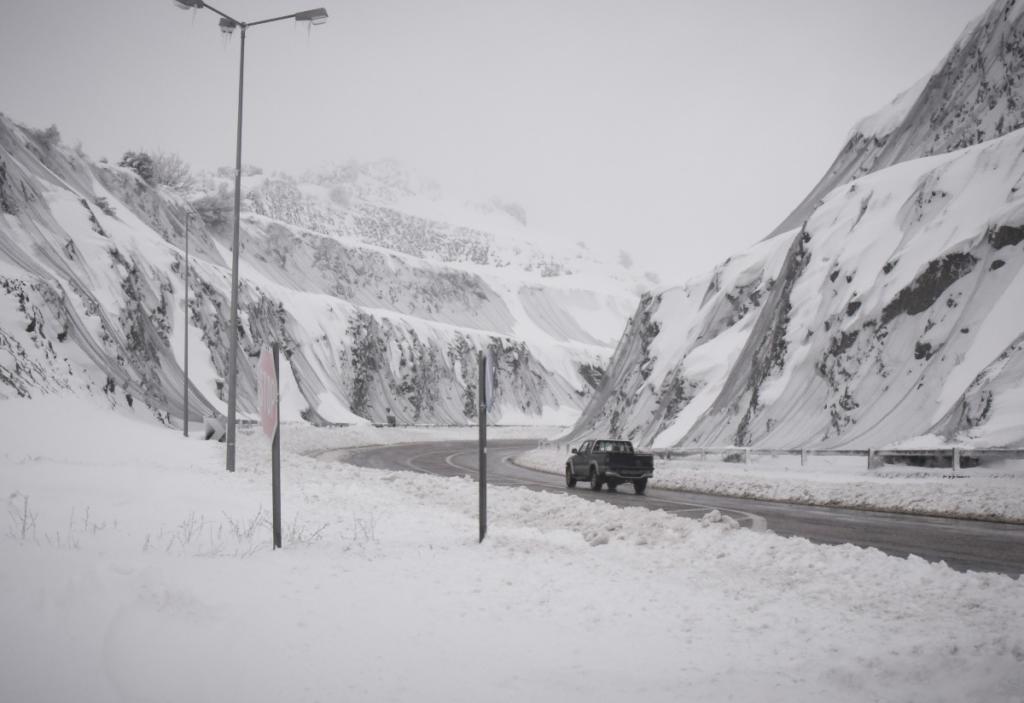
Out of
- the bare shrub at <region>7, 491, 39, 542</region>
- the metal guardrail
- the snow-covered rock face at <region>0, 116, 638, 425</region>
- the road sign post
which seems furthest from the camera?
the snow-covered rock face at <region>0, 116, 638, 425</region>

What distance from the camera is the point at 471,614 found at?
19.7 feet

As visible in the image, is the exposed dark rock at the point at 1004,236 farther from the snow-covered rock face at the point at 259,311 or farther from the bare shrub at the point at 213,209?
the bare shrub at the point at 213,209

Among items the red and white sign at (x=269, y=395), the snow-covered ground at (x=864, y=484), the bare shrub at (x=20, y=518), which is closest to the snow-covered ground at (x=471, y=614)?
the bare shrub at (x=20, y=518)

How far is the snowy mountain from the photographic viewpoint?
23125 millimetres

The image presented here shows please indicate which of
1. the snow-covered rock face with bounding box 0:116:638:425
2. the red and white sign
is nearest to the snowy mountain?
the red and white sign

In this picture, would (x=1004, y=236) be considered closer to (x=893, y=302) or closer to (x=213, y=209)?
(x=893, y=302)

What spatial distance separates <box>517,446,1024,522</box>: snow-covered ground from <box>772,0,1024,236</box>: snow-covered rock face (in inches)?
747

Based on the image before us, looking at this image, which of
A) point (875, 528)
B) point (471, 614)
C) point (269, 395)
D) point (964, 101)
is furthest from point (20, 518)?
point (964, 101)

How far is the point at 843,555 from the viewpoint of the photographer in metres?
7.99

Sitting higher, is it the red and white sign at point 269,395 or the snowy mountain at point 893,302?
the snowy mountain at point 893,302

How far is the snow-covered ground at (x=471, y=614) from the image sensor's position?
447cm

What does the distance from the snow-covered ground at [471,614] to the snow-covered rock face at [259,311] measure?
2267cm

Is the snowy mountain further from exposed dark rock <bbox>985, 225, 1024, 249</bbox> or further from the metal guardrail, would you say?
the metal guardrail

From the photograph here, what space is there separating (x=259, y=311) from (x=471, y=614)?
64.3 meters
